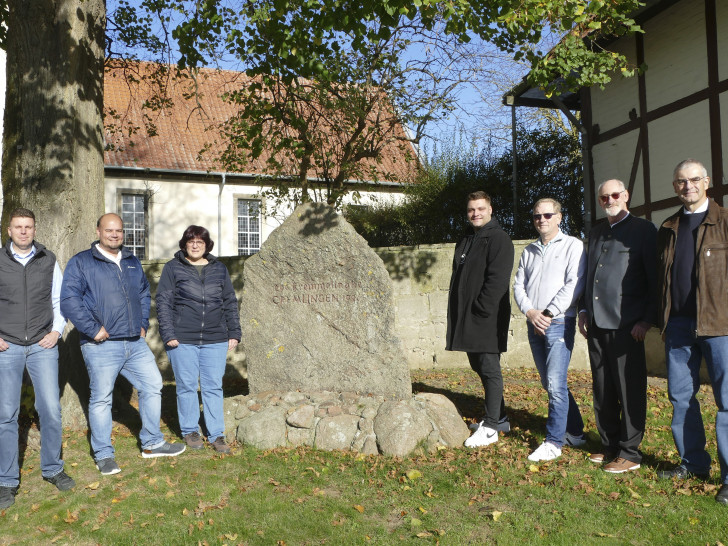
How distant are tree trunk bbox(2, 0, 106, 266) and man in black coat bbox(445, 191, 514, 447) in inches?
145

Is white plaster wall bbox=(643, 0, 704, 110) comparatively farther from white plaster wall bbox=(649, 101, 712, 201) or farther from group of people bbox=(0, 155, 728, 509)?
group of people bbox=(0, 155, 728, 509)

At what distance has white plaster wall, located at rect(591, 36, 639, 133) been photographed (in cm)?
1045

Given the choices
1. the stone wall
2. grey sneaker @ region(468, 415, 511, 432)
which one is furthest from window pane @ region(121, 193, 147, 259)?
grey sneaker @ region(468, 415, 511, 432)

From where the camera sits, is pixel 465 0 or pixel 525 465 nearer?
pixel 525 465

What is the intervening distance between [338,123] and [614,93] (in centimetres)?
495

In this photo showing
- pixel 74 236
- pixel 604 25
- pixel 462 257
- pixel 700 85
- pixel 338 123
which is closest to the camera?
pixel 462 257

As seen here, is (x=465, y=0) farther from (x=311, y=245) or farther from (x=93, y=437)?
(x=93, y=437)

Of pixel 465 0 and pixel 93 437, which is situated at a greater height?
pixel 465 0

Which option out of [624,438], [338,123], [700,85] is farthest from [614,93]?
[624,438]

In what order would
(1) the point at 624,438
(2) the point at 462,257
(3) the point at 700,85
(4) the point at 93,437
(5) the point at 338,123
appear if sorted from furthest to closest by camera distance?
1. (5) the point at 338,123
2. (3) the point at 700,85
3. (2) the point at 462,257
4. (4) the point at 93,437
5. (1) the point at 624,438

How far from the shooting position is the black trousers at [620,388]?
173 inches

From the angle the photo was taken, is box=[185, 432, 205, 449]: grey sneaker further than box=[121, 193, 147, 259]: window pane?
No

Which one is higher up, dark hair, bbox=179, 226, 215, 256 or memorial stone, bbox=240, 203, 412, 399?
dark hair, bbox=179, 226, 215, 256

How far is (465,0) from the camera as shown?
588 centimetres
